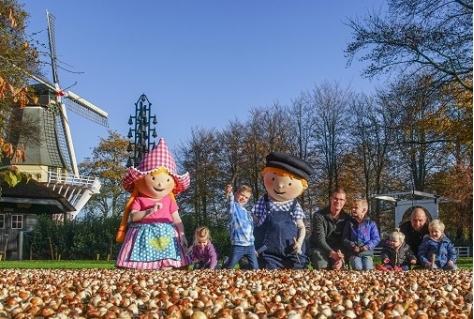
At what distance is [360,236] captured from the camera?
816 cm

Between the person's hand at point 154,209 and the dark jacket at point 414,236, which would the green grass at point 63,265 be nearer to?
the dark jacket at point 414,236

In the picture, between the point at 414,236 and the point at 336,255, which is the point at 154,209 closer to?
the point at 336,255

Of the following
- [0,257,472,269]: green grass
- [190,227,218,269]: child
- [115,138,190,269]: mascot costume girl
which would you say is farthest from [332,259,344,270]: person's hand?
[0,257,472,269]: green grass

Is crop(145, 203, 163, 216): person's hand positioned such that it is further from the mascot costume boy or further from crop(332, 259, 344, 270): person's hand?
crop(332, 259, 344, 270): person's hand

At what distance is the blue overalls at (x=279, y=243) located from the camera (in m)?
8.16

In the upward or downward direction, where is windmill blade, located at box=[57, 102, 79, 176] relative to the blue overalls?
upward

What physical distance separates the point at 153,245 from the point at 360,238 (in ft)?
8.64

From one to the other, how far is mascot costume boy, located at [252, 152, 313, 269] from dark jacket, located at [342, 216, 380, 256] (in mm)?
563

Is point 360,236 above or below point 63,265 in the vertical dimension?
above

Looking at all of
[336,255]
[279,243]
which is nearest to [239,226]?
[279,243]

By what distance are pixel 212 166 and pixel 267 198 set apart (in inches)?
906

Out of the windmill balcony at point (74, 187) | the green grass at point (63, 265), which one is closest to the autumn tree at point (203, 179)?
the windmill balcony at point (74, 187)

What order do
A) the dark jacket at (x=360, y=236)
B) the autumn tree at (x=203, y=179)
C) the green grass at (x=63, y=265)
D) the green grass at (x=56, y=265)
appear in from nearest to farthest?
the dark jacket at (x=360, y=236)
the green grass at (x=56, y=265)
the green grass at (x=63, y=265)
the autumn tree at (x=203, y=179)

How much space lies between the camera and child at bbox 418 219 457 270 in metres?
7.97
